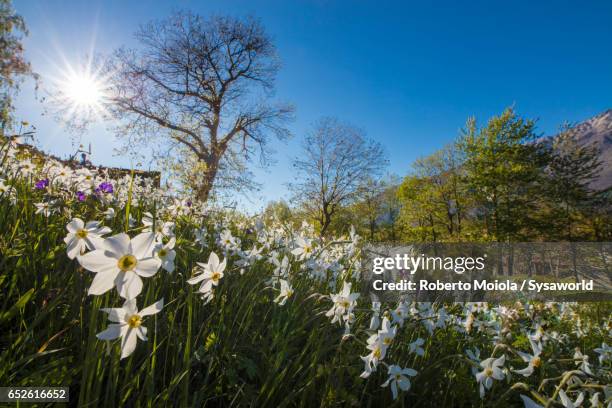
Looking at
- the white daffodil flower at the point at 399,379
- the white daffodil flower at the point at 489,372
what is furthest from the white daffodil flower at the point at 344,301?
the white daffodil flower at the point at 489,372

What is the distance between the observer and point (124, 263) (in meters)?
0.91

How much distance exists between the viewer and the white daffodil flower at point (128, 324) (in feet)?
3.08

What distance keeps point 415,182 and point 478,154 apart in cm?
891

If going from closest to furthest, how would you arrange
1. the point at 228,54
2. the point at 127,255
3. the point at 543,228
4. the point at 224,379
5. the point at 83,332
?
the point at 127,255 < the point at 83,332 < the point at 224,379 < the point at 228,54 < the point at 543,228

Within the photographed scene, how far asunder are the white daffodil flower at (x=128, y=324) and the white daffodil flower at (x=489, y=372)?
1540mm

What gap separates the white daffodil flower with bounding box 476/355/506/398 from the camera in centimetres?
154

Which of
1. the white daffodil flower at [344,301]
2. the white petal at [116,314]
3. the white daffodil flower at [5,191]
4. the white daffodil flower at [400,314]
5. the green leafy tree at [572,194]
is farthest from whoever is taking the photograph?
the green leafy tree at [572,194]

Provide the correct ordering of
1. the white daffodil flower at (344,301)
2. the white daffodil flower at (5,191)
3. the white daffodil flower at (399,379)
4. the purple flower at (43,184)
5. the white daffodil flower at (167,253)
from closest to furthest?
the white daffodil flower at (167,253), the white daffodil flower at (399,379), the white daffodil flower at (344,301), the white daffodil flower at (5,191), the purple flower at (43,184)

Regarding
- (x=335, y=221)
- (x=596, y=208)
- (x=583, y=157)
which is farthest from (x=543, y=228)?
(x=335, y=221)

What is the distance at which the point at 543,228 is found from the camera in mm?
29656

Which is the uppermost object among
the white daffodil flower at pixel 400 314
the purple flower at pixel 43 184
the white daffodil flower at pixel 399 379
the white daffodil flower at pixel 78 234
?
the purple flower at pixel 43 184

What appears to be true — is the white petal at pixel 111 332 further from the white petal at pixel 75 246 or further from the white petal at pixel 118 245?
the white petal at pixel 75 246

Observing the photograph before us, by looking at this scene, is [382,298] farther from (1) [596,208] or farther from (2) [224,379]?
(1) [596,208]

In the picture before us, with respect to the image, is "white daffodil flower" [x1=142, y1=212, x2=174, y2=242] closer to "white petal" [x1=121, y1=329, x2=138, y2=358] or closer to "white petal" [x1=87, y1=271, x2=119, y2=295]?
"white petal" [x1=87, y1=271, x2=119, y2=295]
